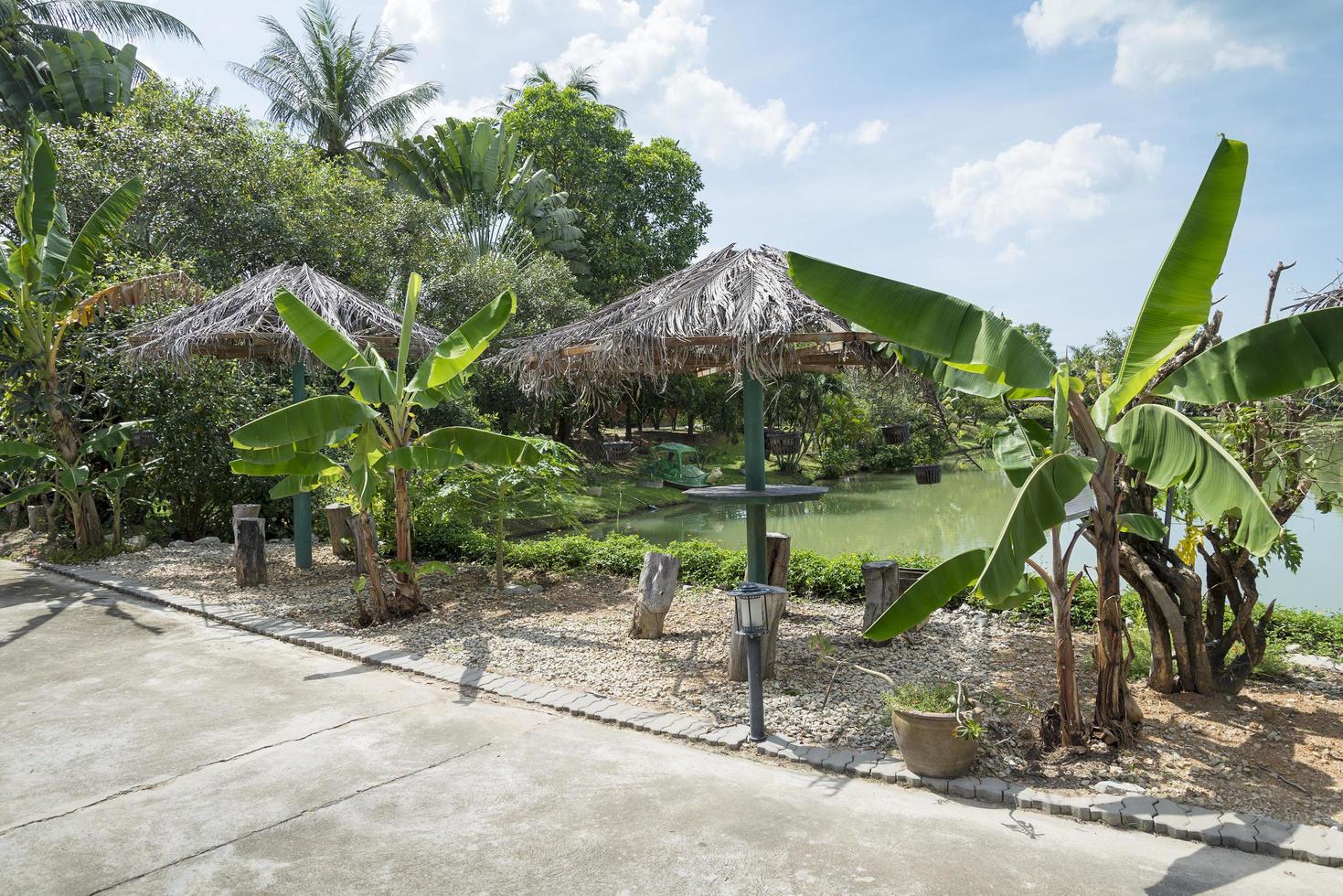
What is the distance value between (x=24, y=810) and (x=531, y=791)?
2.52 m

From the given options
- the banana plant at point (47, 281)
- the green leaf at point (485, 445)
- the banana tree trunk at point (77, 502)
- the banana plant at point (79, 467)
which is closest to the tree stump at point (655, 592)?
the green leaf at point (485, 445)

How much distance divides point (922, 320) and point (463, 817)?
3.40 meters

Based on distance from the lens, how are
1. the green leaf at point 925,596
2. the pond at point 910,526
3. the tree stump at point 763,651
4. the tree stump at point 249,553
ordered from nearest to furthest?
1. the green leaf at point 925,596
2. the tree stump at point 763,651
3. the tree stump at point 249,553
4. the pond at point 910,526

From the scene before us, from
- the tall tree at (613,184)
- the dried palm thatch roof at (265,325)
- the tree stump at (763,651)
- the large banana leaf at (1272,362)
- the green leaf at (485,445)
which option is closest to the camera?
the large banana leaf at (1272,362)

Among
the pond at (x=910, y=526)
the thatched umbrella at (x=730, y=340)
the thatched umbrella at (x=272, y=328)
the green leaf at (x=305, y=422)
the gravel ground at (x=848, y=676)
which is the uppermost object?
the thatched umbrella at (x=272, y=328)

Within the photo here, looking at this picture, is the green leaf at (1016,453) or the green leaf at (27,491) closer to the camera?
the green leaf at (1016,453)

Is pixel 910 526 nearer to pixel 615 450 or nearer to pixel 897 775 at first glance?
pixel 615 450

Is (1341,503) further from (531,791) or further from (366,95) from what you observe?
(366,95)

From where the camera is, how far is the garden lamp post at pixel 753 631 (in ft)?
16.0

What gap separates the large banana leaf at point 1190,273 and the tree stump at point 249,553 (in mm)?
8985

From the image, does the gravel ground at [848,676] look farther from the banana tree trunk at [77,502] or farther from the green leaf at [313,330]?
the green leaf at [313,330]

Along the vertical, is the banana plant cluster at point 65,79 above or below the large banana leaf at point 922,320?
above

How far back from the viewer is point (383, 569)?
861 cm

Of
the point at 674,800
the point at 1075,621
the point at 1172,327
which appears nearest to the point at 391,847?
the point at 674,800
